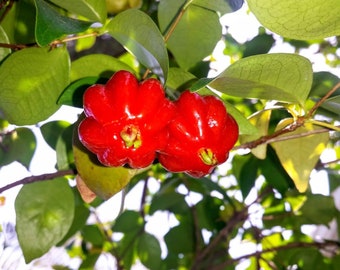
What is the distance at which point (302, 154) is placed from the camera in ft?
3.26

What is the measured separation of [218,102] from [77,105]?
0.83ft

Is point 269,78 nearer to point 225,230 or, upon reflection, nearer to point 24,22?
point 24,22

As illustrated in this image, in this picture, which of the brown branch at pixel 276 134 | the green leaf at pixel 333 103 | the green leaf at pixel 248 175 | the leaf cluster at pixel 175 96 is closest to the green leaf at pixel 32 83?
the leaf cluster at pixel 175 96

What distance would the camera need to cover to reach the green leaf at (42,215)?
0.97 m

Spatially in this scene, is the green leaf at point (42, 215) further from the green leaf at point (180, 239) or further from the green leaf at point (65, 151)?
the green leaf at point (180, 239)

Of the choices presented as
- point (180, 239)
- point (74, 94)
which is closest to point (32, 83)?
point (74, 94)

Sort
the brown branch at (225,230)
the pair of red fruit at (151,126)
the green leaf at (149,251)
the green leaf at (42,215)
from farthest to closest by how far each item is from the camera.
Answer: the green leaf at (149,251) < the brown branch at (225,230) < the green leaf at (42,215) < the pair of red fruit at (151,126)

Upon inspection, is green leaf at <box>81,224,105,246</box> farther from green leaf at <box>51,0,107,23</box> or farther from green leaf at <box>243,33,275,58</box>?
green leaf at <box>51,0,107,23</box>

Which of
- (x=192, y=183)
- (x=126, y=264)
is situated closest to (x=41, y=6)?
(x=192, y=183)

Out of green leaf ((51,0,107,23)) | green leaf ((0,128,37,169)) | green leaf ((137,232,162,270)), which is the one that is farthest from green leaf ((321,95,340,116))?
green leaf ((137,232,162,270))

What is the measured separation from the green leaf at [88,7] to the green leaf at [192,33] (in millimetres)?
210

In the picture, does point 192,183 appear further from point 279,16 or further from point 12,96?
point 279,16

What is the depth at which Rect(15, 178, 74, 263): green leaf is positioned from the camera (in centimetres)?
97

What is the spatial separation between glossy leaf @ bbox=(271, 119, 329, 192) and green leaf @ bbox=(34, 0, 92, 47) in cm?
52
